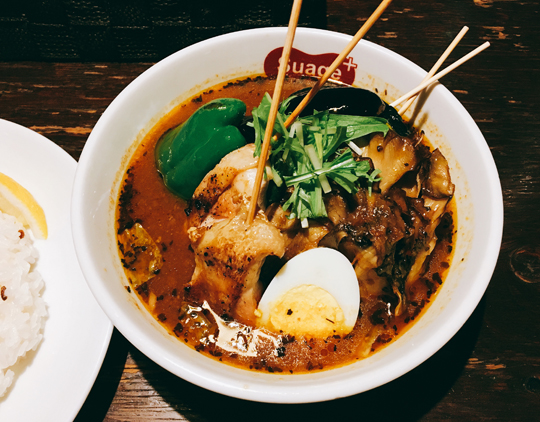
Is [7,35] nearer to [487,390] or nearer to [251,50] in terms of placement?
[251,50]

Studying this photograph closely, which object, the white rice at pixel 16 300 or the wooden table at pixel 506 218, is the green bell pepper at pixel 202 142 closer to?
the wooden table at pixel 506 218

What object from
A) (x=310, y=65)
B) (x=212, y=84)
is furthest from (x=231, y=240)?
(x=310, y=65)

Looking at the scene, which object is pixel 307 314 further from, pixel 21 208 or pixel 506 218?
pixel 21 208

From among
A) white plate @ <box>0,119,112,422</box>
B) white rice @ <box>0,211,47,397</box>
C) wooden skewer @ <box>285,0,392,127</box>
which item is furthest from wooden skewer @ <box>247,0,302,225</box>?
white rice @ <box>0,211,47,397</box>

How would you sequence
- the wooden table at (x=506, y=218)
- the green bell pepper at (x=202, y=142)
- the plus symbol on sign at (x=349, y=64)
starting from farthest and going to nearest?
1. the plus symbol on sign at (x=349, y=64)
2. the green bell pepper at (x=202, y=142)
3. the wooden table at (x=506, y=218)

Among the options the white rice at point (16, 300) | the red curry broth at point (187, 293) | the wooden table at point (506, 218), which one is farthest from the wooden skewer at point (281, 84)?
the white rice at point (16, 300)

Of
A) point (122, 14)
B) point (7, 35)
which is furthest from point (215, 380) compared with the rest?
point (7, 35)
